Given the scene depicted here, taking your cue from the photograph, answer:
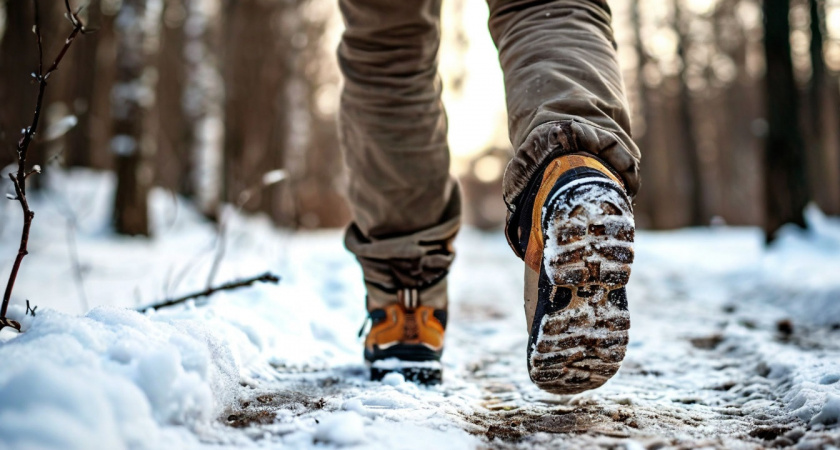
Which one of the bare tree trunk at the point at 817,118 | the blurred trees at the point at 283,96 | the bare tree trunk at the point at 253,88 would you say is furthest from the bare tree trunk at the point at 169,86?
the bare tree trunk at the point at 817,118

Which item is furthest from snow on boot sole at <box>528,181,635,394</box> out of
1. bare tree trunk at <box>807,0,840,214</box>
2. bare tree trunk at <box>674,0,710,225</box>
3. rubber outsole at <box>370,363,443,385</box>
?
bare tree trunk at <box>807,0,840,214</box>

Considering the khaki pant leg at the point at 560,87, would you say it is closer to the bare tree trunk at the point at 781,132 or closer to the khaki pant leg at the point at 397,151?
the khaki pant leg at the point at 397,151

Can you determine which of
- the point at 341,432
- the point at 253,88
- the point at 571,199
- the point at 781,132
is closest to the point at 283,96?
the point at 253,88

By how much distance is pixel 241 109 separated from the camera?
7.67 m

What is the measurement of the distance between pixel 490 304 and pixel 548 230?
2.11 m

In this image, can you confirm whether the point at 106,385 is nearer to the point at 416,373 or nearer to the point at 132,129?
the point at 416,373

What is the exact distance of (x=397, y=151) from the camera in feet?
4.28

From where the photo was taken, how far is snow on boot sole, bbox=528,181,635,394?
2.68 ft

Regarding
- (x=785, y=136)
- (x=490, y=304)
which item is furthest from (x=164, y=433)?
(x=785, y=136)

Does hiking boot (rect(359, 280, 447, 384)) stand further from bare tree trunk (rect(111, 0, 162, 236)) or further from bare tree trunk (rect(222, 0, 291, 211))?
bare tree trunk (rect(222, 0, 291, 211))

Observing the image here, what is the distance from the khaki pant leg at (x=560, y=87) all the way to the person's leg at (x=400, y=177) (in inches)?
10.3

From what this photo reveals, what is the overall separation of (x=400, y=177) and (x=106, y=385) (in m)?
0.79

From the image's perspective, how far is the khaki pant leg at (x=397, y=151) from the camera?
4.19 feet

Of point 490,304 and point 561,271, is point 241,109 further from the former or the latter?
point 561,271
